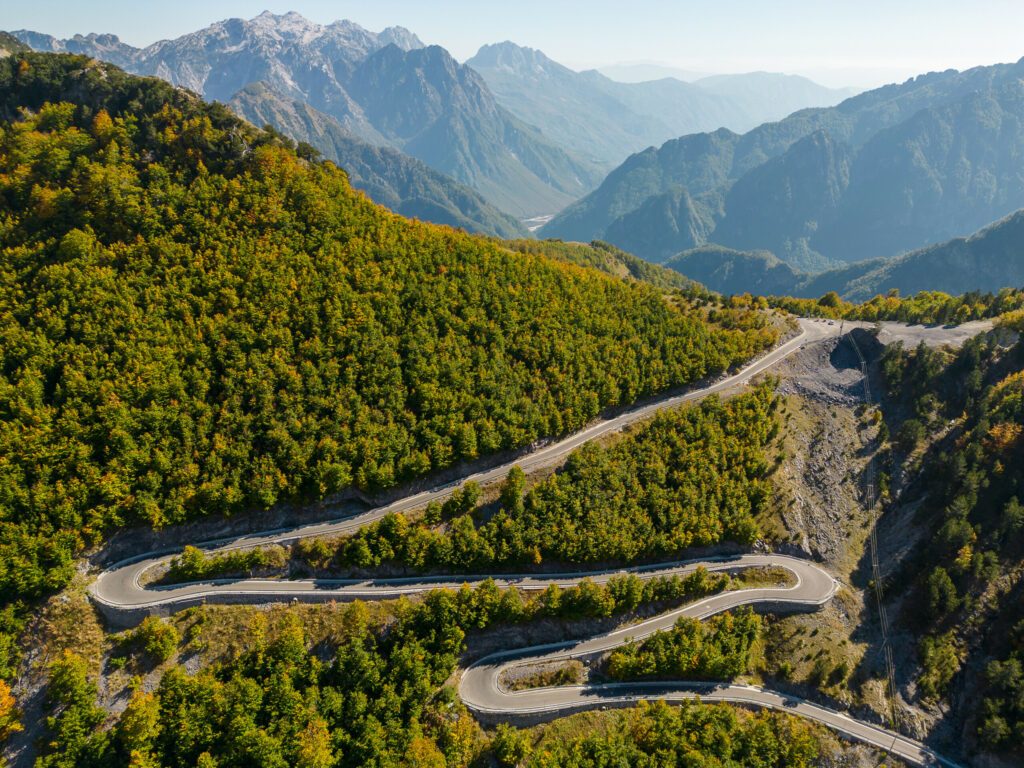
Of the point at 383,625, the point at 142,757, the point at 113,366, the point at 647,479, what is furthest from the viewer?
the point at 647,479

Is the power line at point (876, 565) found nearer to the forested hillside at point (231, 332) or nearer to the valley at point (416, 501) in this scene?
the valley at point (416, 501)

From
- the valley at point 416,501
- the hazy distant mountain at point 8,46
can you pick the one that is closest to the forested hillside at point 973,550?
the valley at point 416,501

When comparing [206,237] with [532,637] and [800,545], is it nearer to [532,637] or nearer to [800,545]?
[532,637]

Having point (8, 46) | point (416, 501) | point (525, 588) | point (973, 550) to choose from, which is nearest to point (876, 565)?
point (973, 550)

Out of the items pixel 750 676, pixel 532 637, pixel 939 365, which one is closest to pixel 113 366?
pixel 532 637

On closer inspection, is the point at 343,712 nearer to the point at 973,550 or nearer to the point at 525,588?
the point at 525,588

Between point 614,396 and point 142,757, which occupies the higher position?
point 614,396

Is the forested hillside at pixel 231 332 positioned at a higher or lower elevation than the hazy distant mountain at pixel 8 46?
lower
